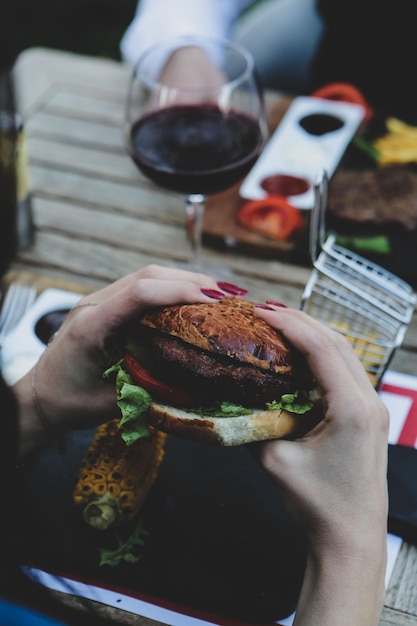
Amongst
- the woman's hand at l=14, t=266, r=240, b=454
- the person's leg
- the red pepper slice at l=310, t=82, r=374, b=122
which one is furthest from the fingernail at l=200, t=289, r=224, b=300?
the person's leg

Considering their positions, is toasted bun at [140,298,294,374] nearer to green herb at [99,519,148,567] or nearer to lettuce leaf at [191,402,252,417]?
lettuce leaf at [191,402,252,417]

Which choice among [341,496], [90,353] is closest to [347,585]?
[341,496]

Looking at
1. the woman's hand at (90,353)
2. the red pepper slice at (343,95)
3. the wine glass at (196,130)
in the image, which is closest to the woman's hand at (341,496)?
the woman's hand at (90,353)

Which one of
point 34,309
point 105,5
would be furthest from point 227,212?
point 105,5

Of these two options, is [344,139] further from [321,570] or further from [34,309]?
[321,570]

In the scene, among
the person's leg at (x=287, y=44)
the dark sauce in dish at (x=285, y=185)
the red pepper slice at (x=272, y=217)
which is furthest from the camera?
the person's leg at (x=287, y=44)

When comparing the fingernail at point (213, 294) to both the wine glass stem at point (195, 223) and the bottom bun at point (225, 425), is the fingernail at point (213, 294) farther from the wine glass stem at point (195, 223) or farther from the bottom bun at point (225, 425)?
the wine glass stem at point (195, 223)

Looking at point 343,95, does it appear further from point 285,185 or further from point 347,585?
point 347,585
